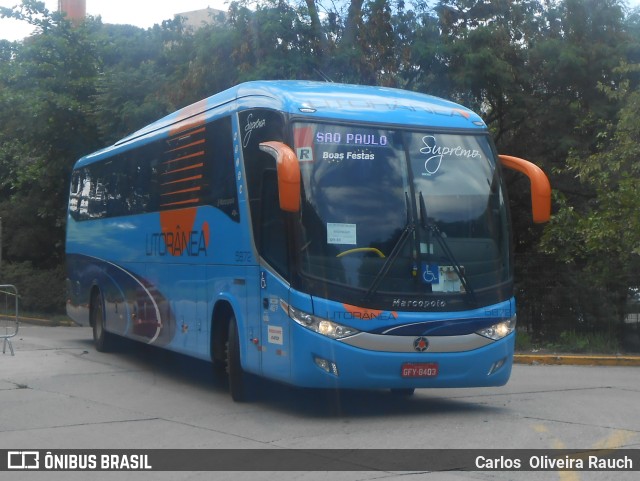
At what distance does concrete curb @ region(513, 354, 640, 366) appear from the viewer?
56.1 feet

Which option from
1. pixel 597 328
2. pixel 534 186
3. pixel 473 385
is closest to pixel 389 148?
pixel 534 186

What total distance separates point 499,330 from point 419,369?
3.64 ft

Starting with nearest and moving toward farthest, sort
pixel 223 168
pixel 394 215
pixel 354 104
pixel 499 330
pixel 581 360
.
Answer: pixel 394 215
pixel 499 330
pixel 354 104
pixel 223 168
pixel 581 360

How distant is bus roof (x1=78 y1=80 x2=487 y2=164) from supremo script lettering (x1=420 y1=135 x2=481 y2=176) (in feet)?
0.74

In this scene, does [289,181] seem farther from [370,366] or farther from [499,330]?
[499,330]

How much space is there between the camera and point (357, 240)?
33.1ft

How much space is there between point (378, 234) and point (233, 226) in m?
2.19

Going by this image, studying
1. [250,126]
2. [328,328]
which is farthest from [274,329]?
[250,126]

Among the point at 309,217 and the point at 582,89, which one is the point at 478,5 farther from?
the point at 309,217

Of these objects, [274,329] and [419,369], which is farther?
[274,329]

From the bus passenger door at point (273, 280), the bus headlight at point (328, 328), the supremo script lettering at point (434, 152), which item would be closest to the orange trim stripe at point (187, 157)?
the bus passenger door at point (273, 280)

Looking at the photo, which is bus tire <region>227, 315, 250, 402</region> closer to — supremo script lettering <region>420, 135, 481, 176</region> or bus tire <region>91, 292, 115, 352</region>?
supremo script lettering <region>420, 135, 481, 176</region>

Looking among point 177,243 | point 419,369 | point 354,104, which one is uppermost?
point 354,104

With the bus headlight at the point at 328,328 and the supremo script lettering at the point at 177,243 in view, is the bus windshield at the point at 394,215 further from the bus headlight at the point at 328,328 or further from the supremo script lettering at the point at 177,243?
the supremo script lettering at the point at 177,243
